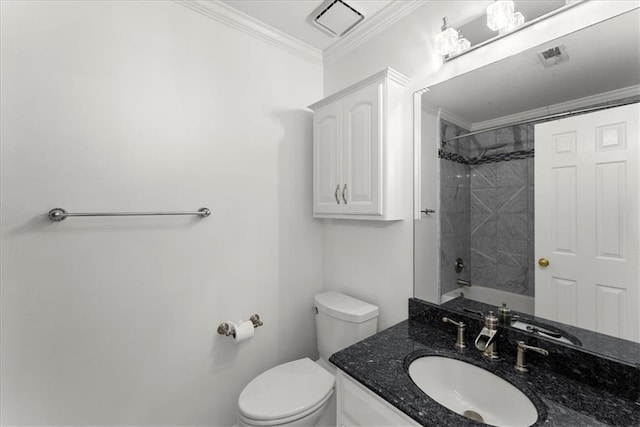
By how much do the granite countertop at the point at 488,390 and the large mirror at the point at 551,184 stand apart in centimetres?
13

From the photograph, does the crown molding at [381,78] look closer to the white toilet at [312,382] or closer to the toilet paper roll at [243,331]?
the white toilet at [312,382]

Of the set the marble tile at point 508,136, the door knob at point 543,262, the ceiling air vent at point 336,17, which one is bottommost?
the door knob at point 543,262

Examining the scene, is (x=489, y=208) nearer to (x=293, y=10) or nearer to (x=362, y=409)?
(x=362, y=409)

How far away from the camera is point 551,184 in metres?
0.95

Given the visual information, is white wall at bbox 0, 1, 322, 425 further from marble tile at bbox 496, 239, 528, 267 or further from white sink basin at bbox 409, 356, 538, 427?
marble tile at bbox 496, 239, 528, 267

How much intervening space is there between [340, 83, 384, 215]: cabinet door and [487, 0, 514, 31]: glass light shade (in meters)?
0.48

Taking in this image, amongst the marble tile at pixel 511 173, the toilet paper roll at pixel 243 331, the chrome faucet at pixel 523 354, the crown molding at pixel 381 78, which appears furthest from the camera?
the toilet paper roll at pixel 243 331

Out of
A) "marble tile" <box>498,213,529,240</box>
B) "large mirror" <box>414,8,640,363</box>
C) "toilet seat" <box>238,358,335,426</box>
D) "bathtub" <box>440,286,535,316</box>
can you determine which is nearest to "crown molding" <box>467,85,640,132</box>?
"large mirror" <box>414,8,640,363</box>

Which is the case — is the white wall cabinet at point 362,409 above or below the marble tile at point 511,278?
below

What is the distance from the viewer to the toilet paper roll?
1429 mm

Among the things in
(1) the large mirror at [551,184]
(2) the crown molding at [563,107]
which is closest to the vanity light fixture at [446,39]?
(1) the large mirror at [551,184]

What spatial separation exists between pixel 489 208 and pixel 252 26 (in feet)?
5.29

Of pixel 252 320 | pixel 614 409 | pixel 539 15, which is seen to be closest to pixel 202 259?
pixel 252 320

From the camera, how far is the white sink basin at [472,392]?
0.82 m
